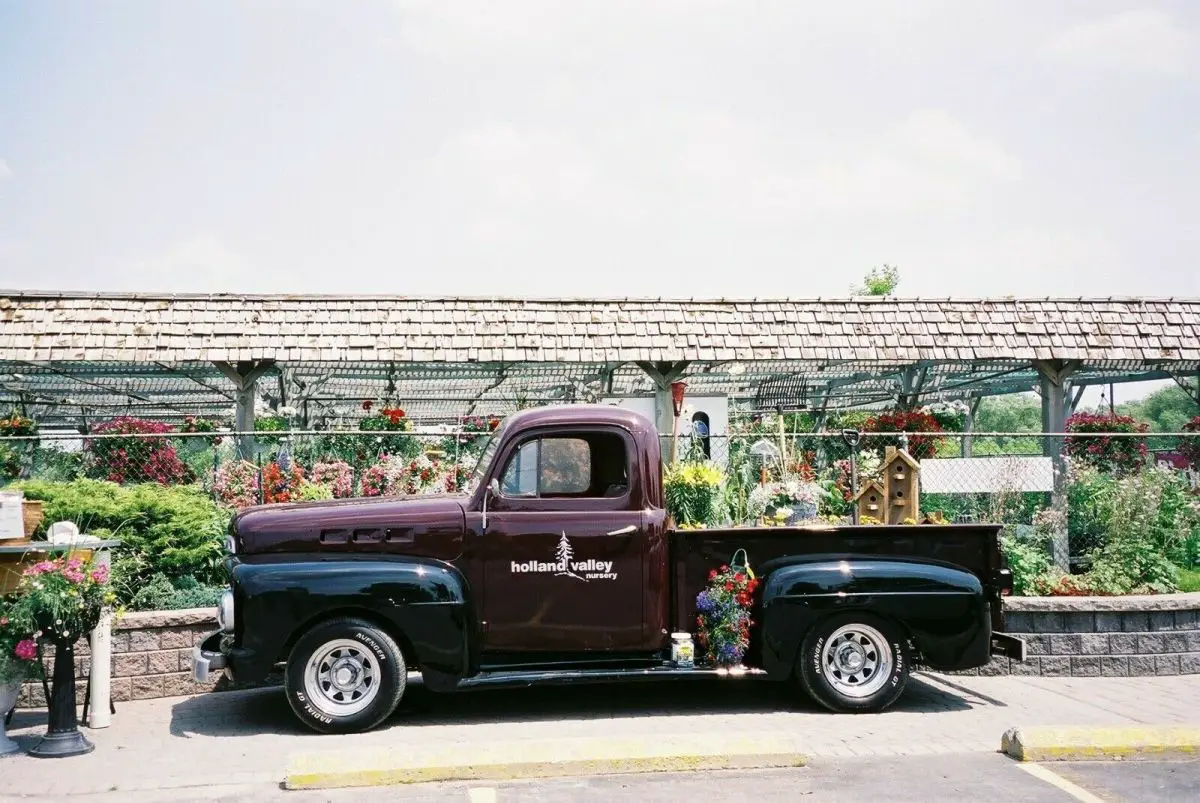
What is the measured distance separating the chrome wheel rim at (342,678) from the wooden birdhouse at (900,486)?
536 cm

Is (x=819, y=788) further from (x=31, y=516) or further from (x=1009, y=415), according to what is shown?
(x=1009, y=415)

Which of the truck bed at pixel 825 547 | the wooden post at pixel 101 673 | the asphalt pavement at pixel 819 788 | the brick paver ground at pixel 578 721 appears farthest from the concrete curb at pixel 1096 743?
the wooden post at pixel 101 673

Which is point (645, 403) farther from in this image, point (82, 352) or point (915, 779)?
point (915, 779)

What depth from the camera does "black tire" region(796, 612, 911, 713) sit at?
7832 mm

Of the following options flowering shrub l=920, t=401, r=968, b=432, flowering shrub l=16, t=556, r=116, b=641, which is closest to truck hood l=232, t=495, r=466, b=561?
flowering shrub l=16, t=556, r=116, b=641

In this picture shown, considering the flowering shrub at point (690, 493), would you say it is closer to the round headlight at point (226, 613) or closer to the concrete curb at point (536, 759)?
the concrete curb at point (536, 759)

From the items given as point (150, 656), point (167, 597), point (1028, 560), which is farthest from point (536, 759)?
point (1028, 560)

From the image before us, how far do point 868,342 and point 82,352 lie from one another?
9.37 m

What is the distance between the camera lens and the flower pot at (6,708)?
7.11 metres

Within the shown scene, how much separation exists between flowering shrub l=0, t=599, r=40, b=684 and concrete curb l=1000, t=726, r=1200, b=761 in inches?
245

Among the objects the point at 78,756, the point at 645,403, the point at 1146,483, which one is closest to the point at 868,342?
the point at 645,403

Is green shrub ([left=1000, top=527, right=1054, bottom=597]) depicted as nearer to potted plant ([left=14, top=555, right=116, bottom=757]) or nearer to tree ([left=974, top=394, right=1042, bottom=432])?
potted plant ([left=14, top=555, right=116, bottom=757])

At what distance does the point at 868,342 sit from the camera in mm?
13859

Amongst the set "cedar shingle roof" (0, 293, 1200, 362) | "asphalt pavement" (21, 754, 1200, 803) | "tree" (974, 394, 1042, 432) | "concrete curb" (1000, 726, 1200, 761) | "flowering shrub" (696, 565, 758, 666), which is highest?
"tree" (974, 394, 1042, 432)
